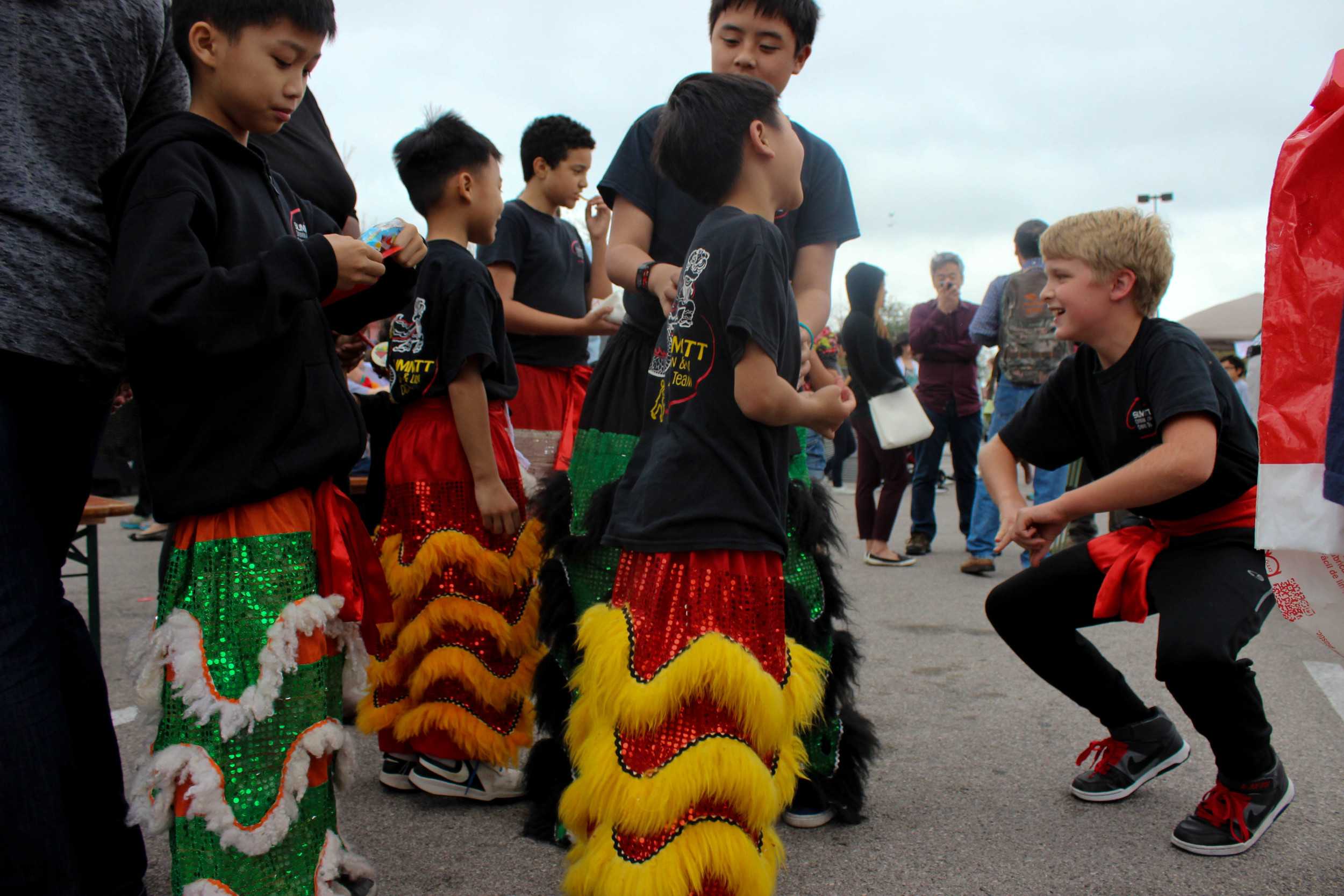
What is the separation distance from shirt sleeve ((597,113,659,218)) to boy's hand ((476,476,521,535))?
0.76 m

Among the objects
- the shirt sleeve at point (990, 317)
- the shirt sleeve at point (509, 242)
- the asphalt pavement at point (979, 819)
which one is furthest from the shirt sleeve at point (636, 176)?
the shirt sleeve at point (990, 317)

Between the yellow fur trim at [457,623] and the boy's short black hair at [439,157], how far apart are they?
Answer: 1.07 meters

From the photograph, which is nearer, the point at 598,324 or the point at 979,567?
the point at 598,324

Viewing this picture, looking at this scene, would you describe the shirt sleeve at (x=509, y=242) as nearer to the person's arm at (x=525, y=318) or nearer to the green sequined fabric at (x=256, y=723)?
the person's arm at (x=525, y=318)

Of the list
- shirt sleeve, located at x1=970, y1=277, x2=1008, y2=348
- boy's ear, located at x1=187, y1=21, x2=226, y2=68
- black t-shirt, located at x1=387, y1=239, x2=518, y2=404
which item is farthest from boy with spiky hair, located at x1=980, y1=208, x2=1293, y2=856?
shirt sleeve, located at x1=970, y1=277, x2=1008, y2=348

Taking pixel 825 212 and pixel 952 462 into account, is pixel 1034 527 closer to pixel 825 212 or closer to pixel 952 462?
pixel 825 212

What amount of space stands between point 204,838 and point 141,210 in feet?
3.30

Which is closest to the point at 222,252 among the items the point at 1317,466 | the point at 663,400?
the point at 663,400

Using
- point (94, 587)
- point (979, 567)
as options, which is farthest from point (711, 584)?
point (979, 567)

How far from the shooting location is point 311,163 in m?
2.18

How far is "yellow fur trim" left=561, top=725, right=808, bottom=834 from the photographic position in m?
1.76

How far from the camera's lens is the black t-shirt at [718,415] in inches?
71.7

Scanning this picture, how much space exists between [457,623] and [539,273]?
4.06 ft

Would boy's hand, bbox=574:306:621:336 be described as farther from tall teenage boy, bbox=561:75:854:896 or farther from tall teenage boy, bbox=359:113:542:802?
tall teenage boy, bbox=561:75:854:896
